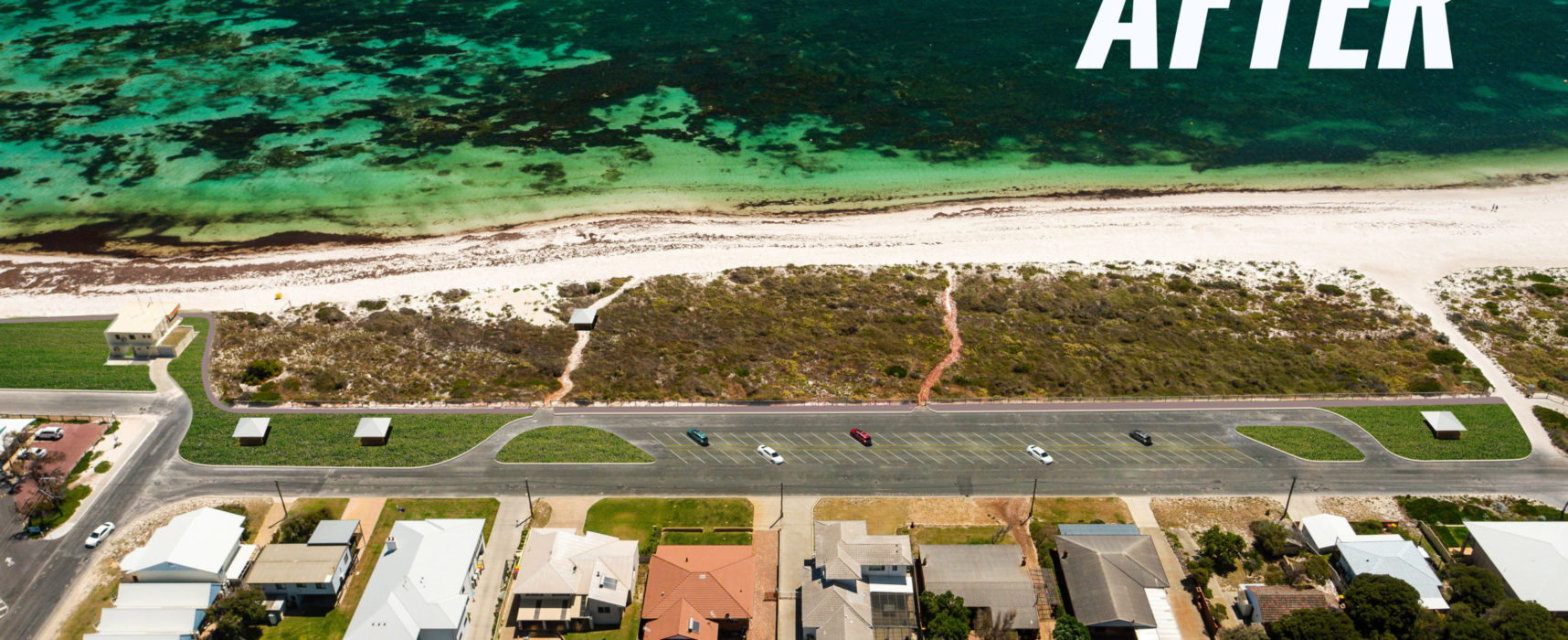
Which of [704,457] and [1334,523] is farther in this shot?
[704,457]

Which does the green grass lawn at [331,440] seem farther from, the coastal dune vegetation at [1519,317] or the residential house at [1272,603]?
the coastal dune vegetation at [1519,317]

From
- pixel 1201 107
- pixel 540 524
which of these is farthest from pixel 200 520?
pixel 1201 107

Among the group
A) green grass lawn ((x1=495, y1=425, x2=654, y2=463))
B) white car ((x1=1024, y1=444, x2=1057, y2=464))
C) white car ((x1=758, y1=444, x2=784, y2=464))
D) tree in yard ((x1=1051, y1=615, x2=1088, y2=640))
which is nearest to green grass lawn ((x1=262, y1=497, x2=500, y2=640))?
green grass lawn ((x1=495, y1=425, x2=654, y2=463))

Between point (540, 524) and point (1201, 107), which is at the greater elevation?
point (1201, 107)

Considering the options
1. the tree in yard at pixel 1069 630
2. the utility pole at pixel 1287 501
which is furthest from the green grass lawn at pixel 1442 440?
the tree in yard at pixel 1069 630

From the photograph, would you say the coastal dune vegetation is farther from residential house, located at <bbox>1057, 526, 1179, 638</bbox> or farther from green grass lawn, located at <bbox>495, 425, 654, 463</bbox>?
green grass lawn, located at <bbox>495, 425, 654, 463</bbox>

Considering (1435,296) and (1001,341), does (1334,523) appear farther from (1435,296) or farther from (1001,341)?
(1435,296)

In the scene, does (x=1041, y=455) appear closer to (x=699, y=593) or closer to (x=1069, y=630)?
(x=1069, y=630)
